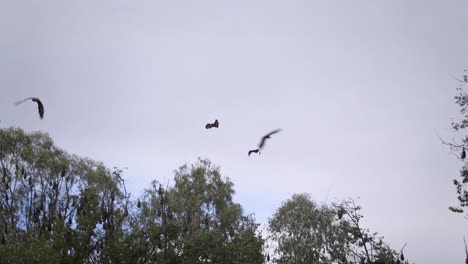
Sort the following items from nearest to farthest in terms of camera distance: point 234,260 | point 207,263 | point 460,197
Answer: point 460,197
point 207,263
point 234,260

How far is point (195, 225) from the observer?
33.1m

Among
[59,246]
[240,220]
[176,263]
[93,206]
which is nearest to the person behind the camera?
[59,246]

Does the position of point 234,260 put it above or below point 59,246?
above

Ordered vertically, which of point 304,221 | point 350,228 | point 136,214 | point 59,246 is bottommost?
point 59,246

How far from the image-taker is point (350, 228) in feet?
97.6

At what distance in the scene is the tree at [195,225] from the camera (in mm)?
24248

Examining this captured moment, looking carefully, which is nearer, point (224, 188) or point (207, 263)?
point (207, 263)

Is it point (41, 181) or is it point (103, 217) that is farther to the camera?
point (41, 181)

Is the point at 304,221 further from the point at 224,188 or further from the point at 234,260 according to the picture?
the point at 234,260

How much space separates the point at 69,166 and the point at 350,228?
2027 centimetres

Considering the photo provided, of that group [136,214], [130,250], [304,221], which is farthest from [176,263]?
[304,221]

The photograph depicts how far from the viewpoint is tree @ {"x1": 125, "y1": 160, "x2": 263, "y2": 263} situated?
79.6 feet

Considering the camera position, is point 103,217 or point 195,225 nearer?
point 103,217

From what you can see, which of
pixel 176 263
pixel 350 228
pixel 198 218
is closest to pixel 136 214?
pixel 198 218
